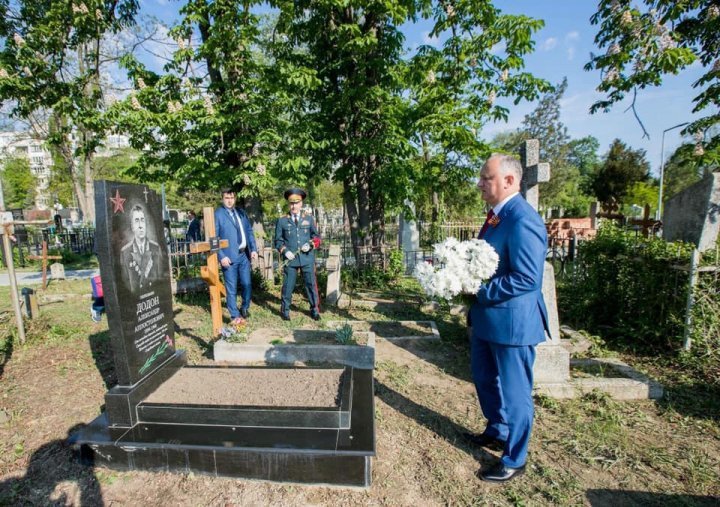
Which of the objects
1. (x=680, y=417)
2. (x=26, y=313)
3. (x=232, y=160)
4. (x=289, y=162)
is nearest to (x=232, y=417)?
(x=680, y=417)

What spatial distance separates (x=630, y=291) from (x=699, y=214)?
4.28 feet

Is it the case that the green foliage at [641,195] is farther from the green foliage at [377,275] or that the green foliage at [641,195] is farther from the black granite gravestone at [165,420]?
the black granite gravestone at [165,420]

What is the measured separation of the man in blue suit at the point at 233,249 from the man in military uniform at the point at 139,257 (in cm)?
220

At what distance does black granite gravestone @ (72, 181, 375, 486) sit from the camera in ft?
8.28

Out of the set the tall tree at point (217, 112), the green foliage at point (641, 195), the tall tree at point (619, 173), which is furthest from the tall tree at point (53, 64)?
the tall tree at point (619, 173)

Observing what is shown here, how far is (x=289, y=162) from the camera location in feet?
21.7

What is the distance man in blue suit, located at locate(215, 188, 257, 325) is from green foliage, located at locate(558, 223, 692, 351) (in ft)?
17.4

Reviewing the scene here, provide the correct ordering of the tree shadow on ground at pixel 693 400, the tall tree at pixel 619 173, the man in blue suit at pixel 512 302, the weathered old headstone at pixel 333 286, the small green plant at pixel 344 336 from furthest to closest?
the tall tree at pixel 619 173 < the weathered old headstone at pixel 333 286 < the small green plant at pixel 344 336 < the tree shadow on ground at pixel 693 400 < the man in blue suit at pixel 512 302

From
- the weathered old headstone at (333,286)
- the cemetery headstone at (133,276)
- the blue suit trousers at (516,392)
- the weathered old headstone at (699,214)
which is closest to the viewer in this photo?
the blue suit trousers at (516,392)

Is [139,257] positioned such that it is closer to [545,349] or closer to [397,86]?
[545,349]

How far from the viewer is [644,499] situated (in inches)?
92.4

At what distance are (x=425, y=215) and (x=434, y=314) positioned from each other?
470 inches

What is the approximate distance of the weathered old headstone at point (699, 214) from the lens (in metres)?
4.59

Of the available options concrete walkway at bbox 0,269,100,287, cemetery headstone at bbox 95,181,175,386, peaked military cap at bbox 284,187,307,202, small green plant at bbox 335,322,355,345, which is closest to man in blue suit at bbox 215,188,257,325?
peaked military cap at bbox 284,187,307,202
